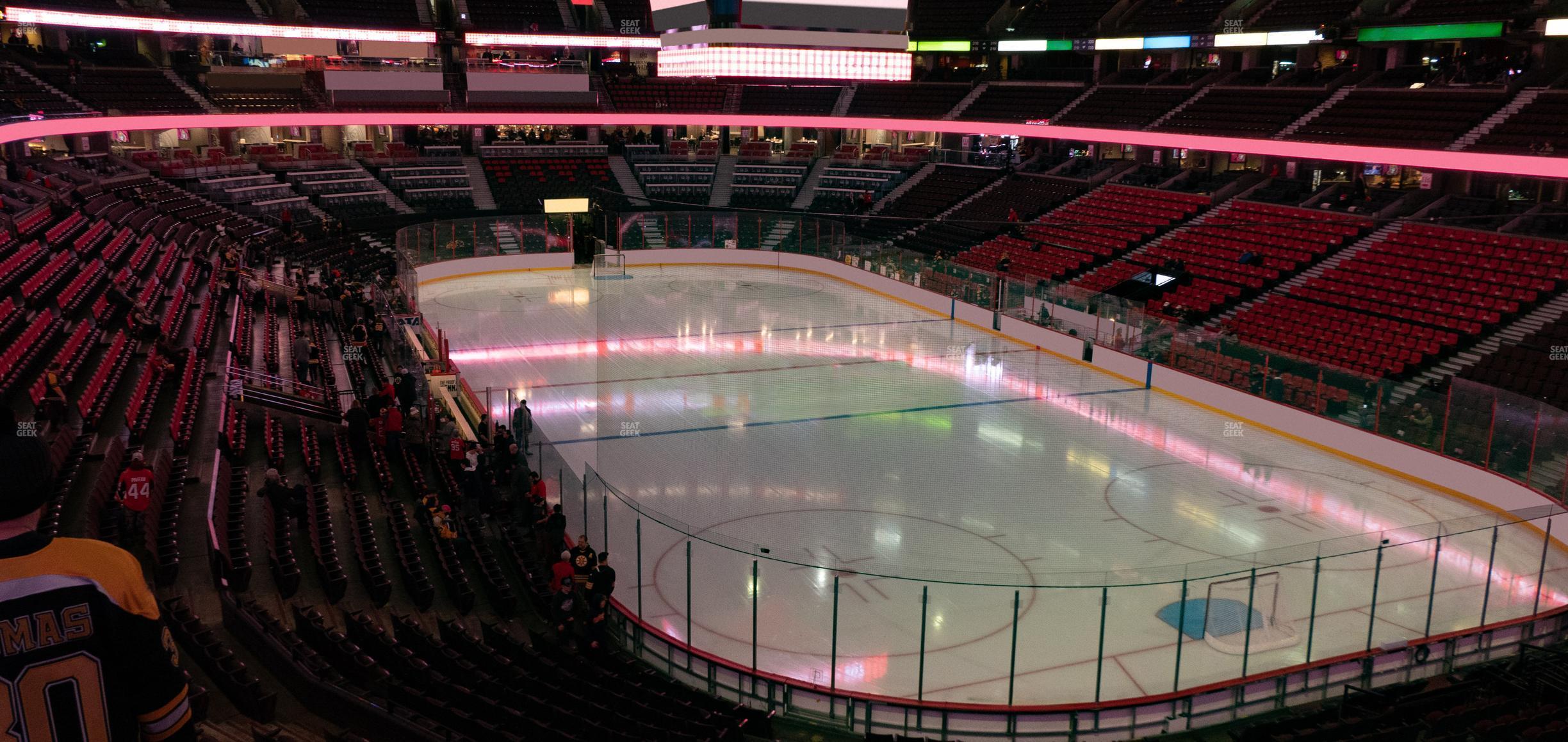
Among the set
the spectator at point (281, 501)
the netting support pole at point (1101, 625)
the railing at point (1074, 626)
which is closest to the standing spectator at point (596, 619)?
the railing at point (1074, 626)

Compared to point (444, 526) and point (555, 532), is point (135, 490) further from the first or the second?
point (555, 532)

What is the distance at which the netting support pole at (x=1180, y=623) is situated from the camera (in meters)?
8.69

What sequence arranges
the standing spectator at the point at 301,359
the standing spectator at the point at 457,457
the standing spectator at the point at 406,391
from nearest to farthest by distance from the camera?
the standing spectator at the point at 457,457 < the standing spectator at the point at 406,391 < the standing spectator at the point at 301,359

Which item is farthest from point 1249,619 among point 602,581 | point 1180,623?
point 602,581

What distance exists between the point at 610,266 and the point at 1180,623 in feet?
81.7

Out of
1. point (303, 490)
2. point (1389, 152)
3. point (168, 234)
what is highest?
point (1389, 152)

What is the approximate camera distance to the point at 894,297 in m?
30.7

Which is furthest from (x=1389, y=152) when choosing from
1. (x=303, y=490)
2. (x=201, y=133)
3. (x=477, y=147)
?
(x=201, y=133)

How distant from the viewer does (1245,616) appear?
29.9ft

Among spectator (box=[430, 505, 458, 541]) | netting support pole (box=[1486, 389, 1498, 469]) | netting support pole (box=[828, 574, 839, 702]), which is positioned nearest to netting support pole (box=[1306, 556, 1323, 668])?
netting support pole (box=[828, 574, 839, 702])

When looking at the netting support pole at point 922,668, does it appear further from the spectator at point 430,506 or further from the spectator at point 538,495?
the spectator at point 430,506

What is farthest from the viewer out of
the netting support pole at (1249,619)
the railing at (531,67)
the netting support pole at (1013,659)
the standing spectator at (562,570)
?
the railing at (531,67)

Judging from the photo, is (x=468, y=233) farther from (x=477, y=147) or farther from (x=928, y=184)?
(x=928, y=184)

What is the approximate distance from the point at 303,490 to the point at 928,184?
31.3m
